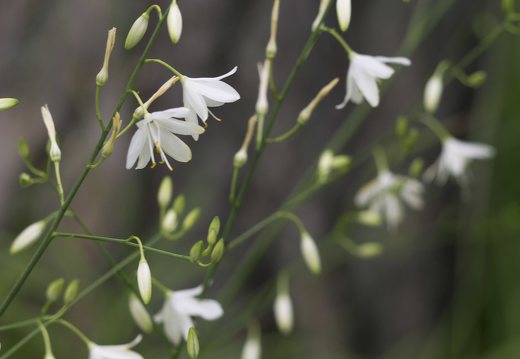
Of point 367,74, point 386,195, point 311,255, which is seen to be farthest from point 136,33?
point 386,195

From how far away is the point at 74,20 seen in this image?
168 cm

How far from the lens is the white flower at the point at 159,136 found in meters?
0.64

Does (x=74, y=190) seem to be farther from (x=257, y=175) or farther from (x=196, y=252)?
(x=257, y=175)

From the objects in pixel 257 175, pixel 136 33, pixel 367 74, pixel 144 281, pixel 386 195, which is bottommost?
pixel 257 175

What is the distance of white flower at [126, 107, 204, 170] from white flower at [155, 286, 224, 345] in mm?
239

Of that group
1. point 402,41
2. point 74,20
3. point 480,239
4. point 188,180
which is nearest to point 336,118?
point 402,41

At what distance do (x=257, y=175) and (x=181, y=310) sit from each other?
0.87 meters

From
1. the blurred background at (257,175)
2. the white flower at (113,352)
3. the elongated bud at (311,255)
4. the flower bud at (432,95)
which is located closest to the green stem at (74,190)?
the white flower at (113,352)

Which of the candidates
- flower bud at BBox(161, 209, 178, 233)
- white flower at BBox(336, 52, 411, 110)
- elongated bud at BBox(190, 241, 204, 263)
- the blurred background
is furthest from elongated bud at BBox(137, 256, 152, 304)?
the blurred background

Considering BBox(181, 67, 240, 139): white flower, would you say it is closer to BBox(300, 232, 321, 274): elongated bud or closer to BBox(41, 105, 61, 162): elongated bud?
BBox(41, 105, 61, 162): elongated bud

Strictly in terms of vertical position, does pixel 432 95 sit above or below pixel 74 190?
below

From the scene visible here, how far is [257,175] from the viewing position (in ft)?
5.65

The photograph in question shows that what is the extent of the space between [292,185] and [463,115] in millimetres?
532

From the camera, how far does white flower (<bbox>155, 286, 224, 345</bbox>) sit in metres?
0.86
